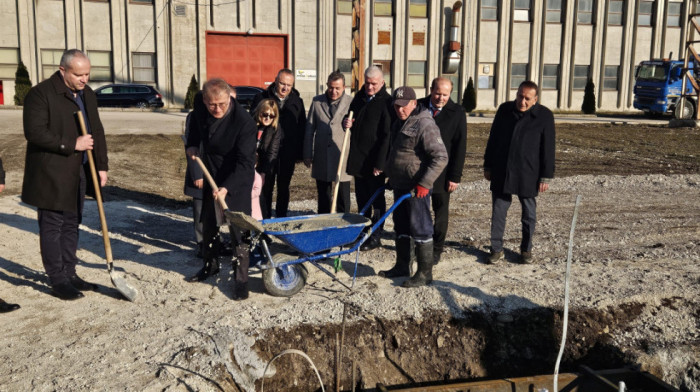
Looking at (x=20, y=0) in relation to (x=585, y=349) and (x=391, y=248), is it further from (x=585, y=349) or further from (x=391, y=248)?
(x=585, y=349)

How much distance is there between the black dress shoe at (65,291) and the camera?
5629mm

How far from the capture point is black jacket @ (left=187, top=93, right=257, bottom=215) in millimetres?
5730

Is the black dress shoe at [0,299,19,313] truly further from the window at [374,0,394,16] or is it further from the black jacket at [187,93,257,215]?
the window at [374,0,394,16]

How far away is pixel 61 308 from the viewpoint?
5.49 m

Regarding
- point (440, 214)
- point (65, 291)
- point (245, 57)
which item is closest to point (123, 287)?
point (65, 291)

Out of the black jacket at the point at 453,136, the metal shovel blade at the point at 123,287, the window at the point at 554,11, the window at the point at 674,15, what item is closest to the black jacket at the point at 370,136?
the black jacket at the point at 453,136

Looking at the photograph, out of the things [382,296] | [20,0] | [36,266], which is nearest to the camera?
[382,296]

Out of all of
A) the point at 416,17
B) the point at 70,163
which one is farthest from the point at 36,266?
the point at 416,17

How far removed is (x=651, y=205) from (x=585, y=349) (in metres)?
5.46

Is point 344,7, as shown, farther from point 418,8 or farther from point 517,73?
point 517,73

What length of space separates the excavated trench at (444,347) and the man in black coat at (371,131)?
1.92 meters

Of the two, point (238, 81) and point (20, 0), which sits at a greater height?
point (20, 0)

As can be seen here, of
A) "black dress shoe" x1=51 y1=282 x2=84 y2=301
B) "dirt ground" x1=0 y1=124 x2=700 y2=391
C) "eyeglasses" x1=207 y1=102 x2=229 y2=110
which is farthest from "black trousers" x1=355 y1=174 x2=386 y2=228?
"black dress shoe" x1=51 y1=282 x2=84 y2=301

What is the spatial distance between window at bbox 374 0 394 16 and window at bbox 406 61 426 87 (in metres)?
2.58
